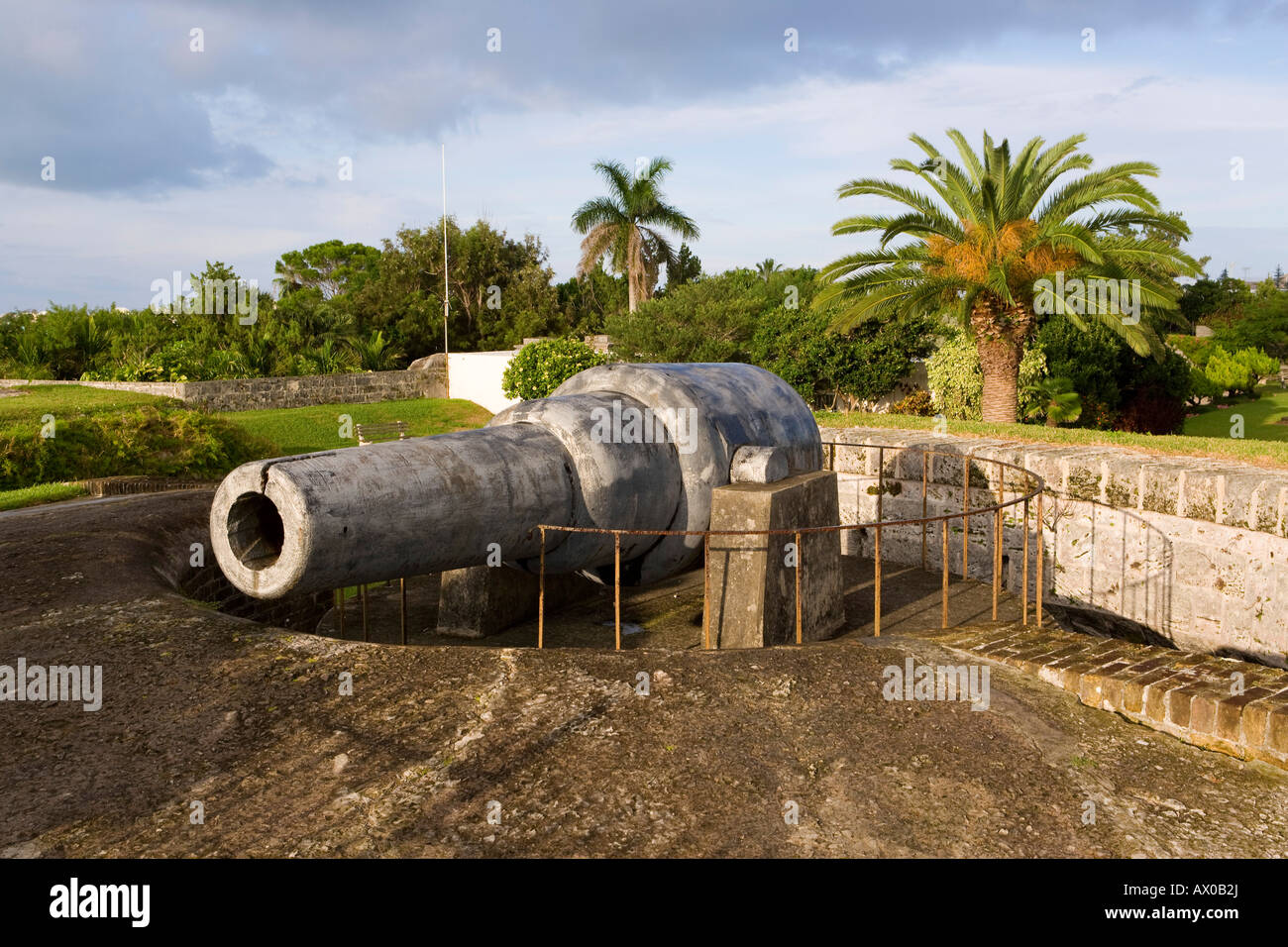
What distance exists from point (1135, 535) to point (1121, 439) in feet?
6.22

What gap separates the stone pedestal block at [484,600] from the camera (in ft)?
21.5

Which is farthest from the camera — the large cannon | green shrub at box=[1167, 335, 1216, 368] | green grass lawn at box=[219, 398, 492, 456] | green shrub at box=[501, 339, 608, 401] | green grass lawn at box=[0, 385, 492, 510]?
green shrub at box=[1167, 335, 1216, 368]

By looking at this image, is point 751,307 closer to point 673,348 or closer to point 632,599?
point 673,348

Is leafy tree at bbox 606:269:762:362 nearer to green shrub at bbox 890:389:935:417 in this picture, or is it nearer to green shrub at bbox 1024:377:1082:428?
green shrub at bbox 890:389:935:417

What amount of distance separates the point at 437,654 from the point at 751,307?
2709 cm

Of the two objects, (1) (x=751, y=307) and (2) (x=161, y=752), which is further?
(1) (x=751, y=307)

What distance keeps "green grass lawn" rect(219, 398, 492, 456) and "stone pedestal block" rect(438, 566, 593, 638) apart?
49.2 ft

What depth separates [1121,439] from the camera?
1069cm

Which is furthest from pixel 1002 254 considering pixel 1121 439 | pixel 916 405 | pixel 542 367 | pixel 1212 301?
pixel 1212 301

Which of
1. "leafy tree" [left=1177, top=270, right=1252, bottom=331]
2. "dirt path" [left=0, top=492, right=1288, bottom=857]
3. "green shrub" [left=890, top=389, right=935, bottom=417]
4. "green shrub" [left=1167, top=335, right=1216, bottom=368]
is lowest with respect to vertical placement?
"dirt path" [left=0, top=492, right=1288, bottom=857]

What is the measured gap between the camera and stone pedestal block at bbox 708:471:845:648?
6199 mm

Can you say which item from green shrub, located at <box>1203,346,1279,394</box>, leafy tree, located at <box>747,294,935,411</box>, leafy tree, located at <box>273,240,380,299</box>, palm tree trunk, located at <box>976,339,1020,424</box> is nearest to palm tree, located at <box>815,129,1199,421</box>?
palm tree trunk, located at <box>976,339,1020,424</box>

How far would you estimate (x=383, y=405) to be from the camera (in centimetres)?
2850
